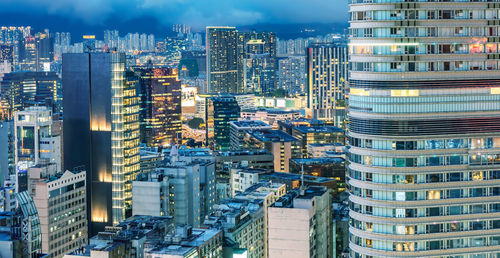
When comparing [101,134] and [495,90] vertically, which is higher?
[495,90]

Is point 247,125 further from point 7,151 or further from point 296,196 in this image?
point 296,196

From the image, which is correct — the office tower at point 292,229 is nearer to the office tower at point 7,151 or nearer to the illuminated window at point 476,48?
the illuminated window at point 476,48

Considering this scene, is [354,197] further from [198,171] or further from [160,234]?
[198,171]

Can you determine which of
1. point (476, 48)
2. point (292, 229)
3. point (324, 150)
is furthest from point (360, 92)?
point (324, 150)

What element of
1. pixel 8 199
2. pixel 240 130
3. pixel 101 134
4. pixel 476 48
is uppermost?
pixel 476 48

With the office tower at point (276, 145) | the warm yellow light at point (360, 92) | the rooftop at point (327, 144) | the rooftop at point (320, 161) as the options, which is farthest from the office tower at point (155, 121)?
the warm yellow light at point (360, 92)

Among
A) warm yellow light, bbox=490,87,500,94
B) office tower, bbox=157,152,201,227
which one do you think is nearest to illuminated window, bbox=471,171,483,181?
warm yellow light, bbox=490,87,500,94
